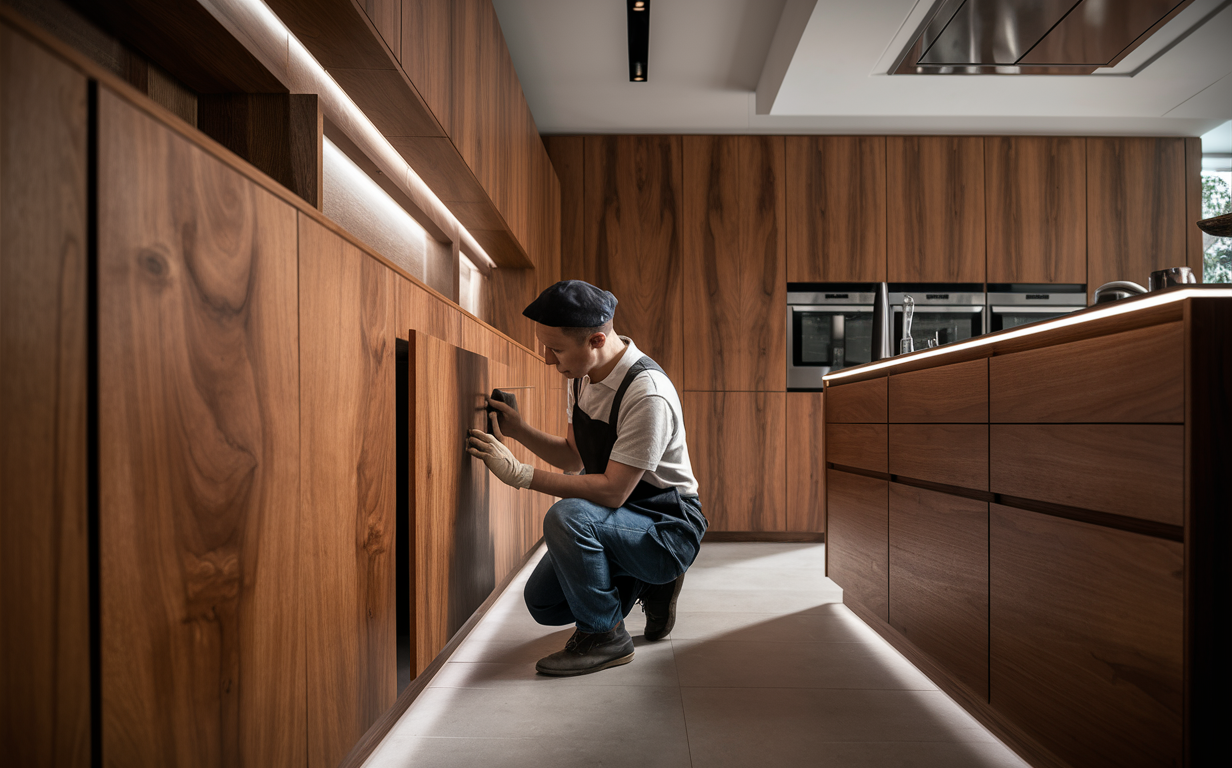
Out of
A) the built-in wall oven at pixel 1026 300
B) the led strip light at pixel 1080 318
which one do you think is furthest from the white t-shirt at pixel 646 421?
the built-in wall oven at pixel 1026 300

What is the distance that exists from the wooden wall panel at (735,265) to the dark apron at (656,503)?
2165 millimetres

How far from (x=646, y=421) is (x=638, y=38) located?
76.5 inches

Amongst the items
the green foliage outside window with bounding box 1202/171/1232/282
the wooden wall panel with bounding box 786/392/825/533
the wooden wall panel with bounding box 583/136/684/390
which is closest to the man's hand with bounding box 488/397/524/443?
the wooden wall panel with bounding box 583/136/684/390

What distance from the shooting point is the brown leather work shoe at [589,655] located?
182 centimetres

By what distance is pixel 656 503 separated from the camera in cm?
190

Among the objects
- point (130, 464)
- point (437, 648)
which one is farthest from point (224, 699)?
point (437, 648)

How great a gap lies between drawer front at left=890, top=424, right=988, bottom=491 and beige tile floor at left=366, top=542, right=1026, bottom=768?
56cm

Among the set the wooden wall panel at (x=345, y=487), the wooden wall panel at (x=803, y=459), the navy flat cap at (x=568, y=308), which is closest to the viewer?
the wooden wall panel at (x=345, y=487)

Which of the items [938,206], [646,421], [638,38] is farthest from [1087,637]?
[938,206]

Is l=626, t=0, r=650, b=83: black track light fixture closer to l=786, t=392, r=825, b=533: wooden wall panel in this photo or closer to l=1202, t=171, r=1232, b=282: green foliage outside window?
l=786, t=392, r=825, b=533: wooden wall panel

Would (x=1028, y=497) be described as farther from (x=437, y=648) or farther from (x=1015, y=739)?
(x=437, y=648)

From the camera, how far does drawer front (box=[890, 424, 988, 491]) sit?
4.81 feet

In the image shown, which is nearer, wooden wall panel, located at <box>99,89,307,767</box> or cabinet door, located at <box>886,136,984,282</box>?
wooden wall panel, located at <box>99,89,307,767</box>

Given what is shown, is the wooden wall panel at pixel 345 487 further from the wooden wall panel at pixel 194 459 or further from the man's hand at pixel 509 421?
the man's hand at pixel 509 421
